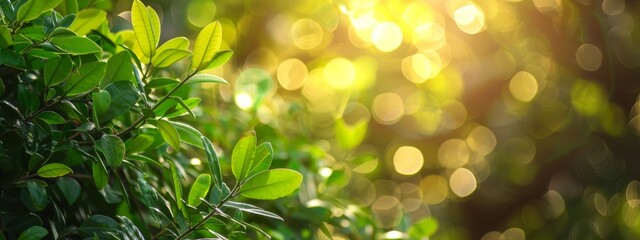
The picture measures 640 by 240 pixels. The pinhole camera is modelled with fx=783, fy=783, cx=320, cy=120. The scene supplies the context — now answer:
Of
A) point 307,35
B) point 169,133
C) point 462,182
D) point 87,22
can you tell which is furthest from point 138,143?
point 307,35

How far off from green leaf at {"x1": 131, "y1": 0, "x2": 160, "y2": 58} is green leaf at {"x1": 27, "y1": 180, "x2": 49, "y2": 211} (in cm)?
13

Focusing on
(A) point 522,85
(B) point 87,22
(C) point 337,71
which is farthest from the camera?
(A) point 522,85

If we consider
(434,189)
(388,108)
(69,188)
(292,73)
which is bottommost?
(434,189)

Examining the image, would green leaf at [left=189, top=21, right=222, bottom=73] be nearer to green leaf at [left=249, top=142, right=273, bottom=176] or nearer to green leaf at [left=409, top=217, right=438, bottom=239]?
green leaf at [left=249, top=142, right=273, bottom=176]

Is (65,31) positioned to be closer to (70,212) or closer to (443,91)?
(70,212)

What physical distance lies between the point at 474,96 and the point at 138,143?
5.49 feet

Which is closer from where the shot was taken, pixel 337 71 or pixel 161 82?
pixel 161 82

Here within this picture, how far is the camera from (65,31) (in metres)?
0.58

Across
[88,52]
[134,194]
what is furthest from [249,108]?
[88,52]

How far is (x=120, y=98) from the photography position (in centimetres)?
58

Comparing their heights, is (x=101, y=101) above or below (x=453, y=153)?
above

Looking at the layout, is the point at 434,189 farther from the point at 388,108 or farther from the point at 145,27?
the point at 145,27

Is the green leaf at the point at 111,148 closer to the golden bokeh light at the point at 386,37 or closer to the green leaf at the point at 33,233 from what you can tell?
the green leaf at the point at 33,233

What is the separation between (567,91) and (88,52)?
170 cm
